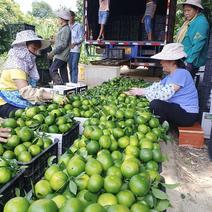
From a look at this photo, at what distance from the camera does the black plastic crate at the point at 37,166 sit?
2.14m

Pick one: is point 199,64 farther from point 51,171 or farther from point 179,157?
point 51,171

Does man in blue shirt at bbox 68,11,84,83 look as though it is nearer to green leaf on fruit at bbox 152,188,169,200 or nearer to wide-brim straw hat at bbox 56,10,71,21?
wide-brim straw hat at bbox 56,10,71,21

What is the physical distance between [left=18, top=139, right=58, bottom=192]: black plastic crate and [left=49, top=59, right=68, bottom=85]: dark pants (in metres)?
4.94

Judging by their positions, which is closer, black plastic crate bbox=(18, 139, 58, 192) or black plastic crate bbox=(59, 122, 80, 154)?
black plastic crate bbox=(18, 139, 58, 192)

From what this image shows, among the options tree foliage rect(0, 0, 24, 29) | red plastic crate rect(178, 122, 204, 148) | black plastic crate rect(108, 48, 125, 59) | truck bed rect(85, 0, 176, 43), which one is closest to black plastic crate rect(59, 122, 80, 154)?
red plastic crate rect(178, 122, 204, 148)

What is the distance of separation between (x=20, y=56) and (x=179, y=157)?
97.8 inches

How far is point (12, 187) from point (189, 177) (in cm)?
240

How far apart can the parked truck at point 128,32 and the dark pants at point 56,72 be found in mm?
1514

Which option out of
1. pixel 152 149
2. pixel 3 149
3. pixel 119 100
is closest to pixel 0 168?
pixel 3 149

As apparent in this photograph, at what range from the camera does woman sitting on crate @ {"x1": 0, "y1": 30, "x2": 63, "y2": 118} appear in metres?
3.68

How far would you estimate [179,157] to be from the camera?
418 cm

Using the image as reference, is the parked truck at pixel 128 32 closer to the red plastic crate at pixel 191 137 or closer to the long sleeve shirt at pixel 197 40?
the long sleeve shirt at pixel 197 40

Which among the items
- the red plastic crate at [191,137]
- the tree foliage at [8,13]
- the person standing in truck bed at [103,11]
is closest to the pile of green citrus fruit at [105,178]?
the red plastic crate at [191,137]

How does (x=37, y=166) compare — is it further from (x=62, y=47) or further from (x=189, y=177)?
(x=62, y=47)
